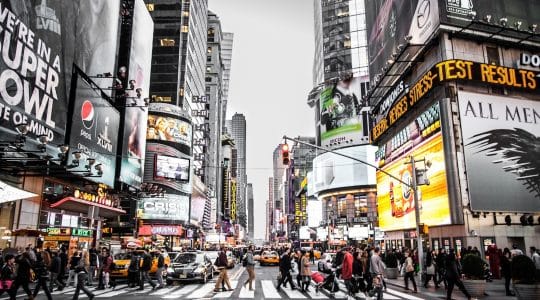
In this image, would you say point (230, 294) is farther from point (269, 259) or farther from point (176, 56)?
point (176, 56)

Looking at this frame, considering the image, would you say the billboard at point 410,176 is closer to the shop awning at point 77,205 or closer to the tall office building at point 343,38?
the shop awning at point 77,205

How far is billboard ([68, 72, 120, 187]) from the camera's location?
2909cm

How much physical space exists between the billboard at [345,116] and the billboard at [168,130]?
3804 centimetres

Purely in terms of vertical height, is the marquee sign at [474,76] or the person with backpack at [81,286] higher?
the marquee sign at [474,76]

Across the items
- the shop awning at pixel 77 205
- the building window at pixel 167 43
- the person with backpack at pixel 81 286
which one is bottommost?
the person with backpack at pixel 81 286

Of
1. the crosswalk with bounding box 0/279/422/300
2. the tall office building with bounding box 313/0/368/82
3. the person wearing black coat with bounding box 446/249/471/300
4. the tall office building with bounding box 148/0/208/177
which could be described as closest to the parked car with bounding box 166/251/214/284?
the crosswalk with bounding box 0/279/422/300

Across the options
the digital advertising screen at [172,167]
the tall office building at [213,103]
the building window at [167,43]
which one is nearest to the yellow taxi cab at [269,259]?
the digital advertising screen at [172,167]

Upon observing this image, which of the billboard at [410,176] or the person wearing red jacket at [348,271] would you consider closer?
the person wearing red jacket at [348,271]

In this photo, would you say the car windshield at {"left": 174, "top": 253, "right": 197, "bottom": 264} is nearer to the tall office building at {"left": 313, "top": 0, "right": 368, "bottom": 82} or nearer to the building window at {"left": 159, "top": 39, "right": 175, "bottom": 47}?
the building window at {"left": 159, "top": 39, "right": 175, "bottom": 47}

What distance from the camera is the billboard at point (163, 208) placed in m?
65.5

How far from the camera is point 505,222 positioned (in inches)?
1099

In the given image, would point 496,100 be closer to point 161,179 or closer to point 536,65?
point 536,65

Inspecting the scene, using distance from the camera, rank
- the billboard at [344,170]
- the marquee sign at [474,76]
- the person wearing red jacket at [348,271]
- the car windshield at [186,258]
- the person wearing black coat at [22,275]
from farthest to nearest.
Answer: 1. the billboard at [344,170]
2. the marquee sign at [474,76]
3. the car windshield at [186,258]
4. the person wearing red jacket at [348,271]
5. the person wearing black coat at [22,275]

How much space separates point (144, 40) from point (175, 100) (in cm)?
3372
